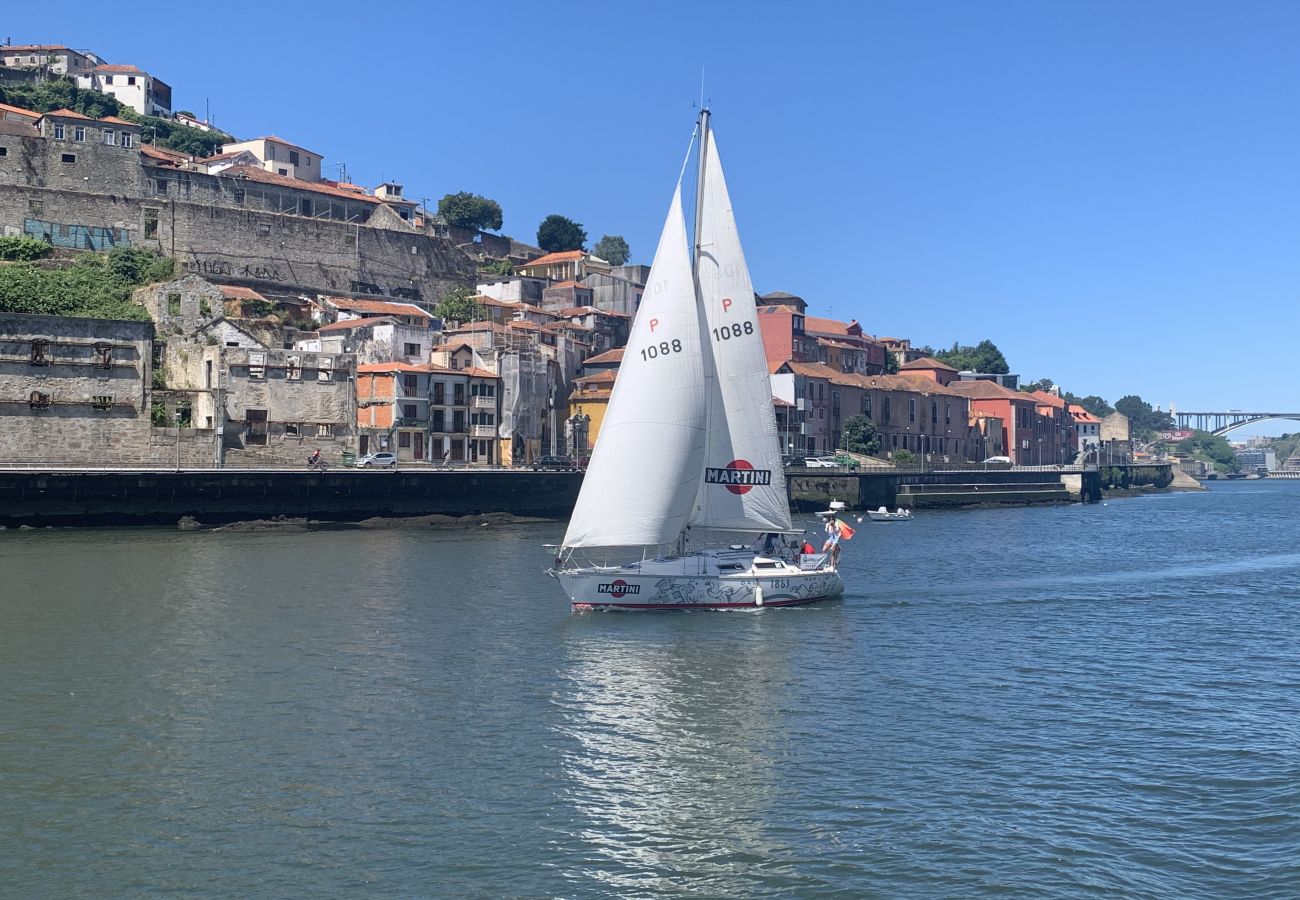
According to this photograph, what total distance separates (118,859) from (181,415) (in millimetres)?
56276

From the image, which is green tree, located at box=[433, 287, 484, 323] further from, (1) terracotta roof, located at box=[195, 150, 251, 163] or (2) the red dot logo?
(2) the red dot logo

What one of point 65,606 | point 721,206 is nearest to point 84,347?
point 65,606

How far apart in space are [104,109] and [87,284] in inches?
2058

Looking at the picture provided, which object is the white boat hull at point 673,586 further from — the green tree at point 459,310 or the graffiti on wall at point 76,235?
the green tree at point 459,310

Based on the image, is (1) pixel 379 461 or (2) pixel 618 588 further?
(1) pixel 379 461

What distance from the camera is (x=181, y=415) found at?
68.4 m

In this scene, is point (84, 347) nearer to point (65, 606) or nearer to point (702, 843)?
point (65, 606)

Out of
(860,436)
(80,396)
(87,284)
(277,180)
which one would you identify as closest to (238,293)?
(87,284)

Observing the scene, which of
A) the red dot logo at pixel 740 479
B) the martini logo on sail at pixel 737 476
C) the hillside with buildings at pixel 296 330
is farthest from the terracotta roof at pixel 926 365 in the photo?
the red dot logo at pixel 740 479

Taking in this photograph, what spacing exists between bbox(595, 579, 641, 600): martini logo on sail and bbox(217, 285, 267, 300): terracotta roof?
5933 centimetres

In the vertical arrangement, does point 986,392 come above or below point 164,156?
below

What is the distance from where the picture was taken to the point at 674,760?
802 inches

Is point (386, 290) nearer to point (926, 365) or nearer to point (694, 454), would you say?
point (926, 365)

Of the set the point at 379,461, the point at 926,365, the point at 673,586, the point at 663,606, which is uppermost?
the point at 926,365
